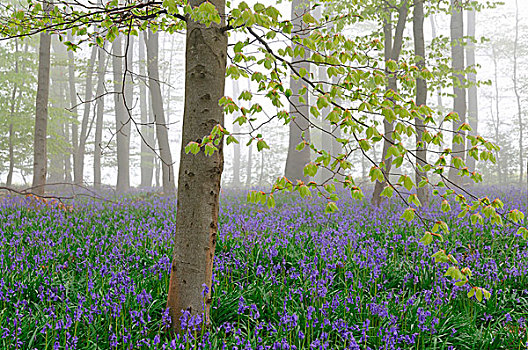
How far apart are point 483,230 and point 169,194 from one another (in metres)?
10.3

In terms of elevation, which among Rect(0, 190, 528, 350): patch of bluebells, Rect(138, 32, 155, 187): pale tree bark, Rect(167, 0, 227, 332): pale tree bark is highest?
Rect(138, 32, 155, 187): pale tree bark

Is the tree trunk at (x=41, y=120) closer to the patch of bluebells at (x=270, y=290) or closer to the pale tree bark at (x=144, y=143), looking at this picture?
the patch of bluebells at (x=270, y=290)

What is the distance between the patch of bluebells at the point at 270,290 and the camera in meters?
3.04

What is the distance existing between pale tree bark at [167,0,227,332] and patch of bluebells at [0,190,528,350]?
0.83ft

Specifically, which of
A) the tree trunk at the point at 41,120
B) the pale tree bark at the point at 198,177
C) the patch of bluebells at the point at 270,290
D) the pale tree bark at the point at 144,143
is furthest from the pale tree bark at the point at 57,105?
the pale tree bark at the point at 198,177

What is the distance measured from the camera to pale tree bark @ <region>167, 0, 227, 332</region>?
298 cm

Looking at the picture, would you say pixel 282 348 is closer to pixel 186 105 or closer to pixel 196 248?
pixel 196 248

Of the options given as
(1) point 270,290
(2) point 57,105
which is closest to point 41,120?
(1) point 270,290

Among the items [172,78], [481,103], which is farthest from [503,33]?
[172,78]

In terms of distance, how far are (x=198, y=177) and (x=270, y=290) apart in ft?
5.91

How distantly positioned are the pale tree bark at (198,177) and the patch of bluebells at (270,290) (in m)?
0.25

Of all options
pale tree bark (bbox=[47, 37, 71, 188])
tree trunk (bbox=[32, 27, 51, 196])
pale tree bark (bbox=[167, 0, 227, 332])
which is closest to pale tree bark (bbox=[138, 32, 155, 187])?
pale tree bark (bbox=[47, 37, 71, 188])

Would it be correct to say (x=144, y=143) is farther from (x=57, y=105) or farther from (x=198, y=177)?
(x=198, y=177)

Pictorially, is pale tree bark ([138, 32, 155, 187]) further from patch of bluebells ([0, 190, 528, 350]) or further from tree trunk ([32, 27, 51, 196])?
patch of bluebells ([0, 190, 528, 350])
